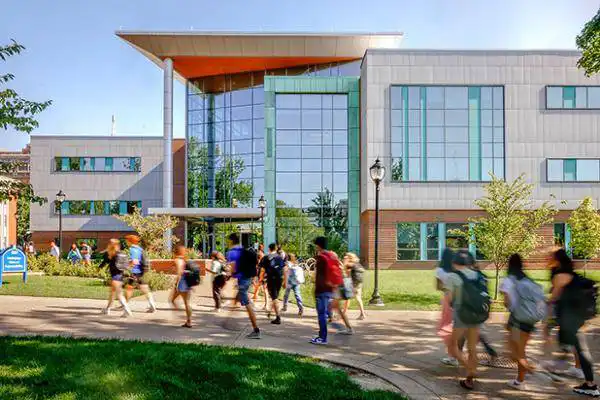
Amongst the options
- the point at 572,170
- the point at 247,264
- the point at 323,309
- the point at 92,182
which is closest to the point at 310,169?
the point at 572,170

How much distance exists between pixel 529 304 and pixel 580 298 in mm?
654

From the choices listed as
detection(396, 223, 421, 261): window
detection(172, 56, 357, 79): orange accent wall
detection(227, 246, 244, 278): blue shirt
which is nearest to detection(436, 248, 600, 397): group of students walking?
detection(227, 246, 244, 278): blue shirt

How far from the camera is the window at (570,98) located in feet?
118

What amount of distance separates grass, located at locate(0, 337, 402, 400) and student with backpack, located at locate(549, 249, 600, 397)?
8.88 feet

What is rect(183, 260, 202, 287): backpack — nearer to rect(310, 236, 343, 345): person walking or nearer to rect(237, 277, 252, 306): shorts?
rect(237, 277, 252, 306): shorts

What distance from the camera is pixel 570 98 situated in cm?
3616

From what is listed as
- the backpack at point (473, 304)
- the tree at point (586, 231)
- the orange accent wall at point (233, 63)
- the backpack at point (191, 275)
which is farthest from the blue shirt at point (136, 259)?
the orange accent wall at point (233, 63)

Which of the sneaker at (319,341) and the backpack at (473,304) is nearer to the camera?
the backpack at (473,304)

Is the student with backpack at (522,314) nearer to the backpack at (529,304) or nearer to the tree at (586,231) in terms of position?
the backpack at (529,304)

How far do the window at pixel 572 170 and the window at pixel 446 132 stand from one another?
138 inches

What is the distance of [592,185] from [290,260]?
98.2ft

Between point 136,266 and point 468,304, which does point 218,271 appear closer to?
point 136,266

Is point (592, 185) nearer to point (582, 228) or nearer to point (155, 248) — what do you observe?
point (582, 228)

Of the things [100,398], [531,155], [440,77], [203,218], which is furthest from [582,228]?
[203,218]
